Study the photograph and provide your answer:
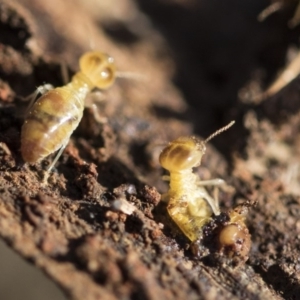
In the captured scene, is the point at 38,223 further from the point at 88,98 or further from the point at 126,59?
the point at 126,59

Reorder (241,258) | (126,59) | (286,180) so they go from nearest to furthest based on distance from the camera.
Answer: (241,258), (286,180), (126,59)

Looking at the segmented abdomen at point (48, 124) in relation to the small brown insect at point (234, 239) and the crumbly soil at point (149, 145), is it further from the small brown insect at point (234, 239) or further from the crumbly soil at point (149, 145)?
the small brown insect at point (234, 239)

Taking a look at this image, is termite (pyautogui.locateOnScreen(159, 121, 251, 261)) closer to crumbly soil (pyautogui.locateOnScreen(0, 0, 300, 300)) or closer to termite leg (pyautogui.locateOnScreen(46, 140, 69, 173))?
crumbly soil (pyautogui.locateOnScreen(0, 0, 300, 300))

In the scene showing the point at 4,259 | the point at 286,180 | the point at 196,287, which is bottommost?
the point at 196,287

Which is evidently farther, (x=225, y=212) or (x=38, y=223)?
(x=225, y=212)

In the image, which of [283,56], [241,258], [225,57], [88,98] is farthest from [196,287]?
[225,57]

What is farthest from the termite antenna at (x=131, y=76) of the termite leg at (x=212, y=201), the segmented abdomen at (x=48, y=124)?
the termite leg at (x=212, y=201)

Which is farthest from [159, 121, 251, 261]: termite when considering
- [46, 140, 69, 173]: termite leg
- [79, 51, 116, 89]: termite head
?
[79, 51, 116, 89]: termite head
